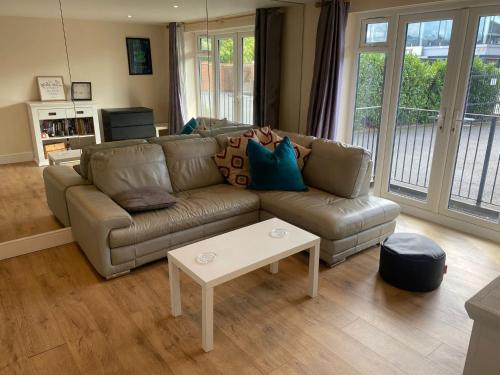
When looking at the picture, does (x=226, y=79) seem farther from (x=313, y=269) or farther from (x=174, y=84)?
(x=313, y=269)

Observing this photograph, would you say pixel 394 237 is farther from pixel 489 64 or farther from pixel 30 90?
pixel 30 90

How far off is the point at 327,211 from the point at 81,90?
7.02ft

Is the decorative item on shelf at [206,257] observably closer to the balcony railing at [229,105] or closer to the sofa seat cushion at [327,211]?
the sofa seat cushion at [327,211]

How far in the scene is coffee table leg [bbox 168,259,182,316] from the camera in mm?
2224

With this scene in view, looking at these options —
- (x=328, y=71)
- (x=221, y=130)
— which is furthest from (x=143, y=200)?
(x=328, y=71)

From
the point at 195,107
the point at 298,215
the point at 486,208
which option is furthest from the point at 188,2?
the point at 486,208

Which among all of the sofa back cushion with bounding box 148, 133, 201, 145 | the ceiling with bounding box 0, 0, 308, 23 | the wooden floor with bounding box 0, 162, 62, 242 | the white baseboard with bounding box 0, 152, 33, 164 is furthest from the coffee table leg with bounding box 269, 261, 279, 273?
the ceiling with bounding box 0, 0, 308, 23

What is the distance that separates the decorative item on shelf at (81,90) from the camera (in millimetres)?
2926

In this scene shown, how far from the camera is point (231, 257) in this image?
2.16 m

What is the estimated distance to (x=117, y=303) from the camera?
8.05 feet

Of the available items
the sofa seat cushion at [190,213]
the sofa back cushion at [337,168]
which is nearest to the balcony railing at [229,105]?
the sofa seat cushion at [190,213]

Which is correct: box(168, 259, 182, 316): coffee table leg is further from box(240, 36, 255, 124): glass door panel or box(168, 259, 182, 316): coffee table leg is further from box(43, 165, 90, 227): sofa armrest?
box(240, 36, 255, 124): glass door panel

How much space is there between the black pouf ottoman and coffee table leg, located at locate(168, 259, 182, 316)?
148 cm

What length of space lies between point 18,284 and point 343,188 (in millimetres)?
2607
